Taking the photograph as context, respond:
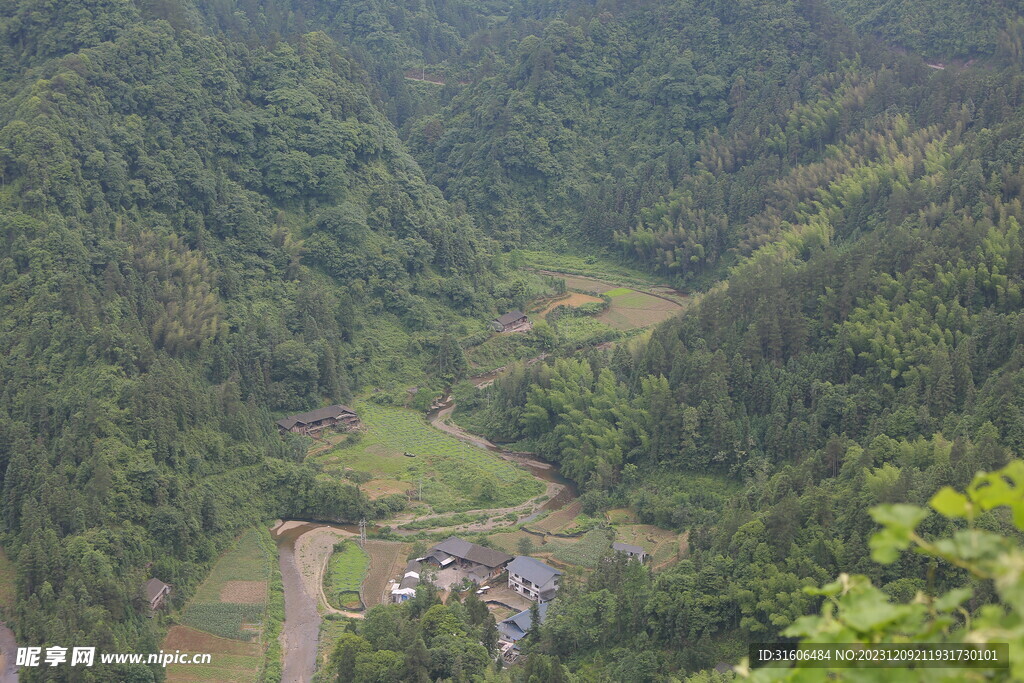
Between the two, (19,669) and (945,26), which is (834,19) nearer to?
(945,26)

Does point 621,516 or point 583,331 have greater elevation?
point 583,331

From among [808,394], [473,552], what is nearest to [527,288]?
[808,394]

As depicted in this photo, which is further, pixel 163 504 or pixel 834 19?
pixel 834 19


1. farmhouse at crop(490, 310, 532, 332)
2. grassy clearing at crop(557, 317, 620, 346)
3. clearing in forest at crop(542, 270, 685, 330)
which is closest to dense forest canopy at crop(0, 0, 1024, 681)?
farmhouse at crop(490, 310, 532, 332)

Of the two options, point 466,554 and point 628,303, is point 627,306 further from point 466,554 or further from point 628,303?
point 466,554

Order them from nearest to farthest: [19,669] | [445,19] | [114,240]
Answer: [19,669] → [114,240] → [445,19]

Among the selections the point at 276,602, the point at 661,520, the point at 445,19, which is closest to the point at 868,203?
the point at 661,520

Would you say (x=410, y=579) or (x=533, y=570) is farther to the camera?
(x=410, y=579)
